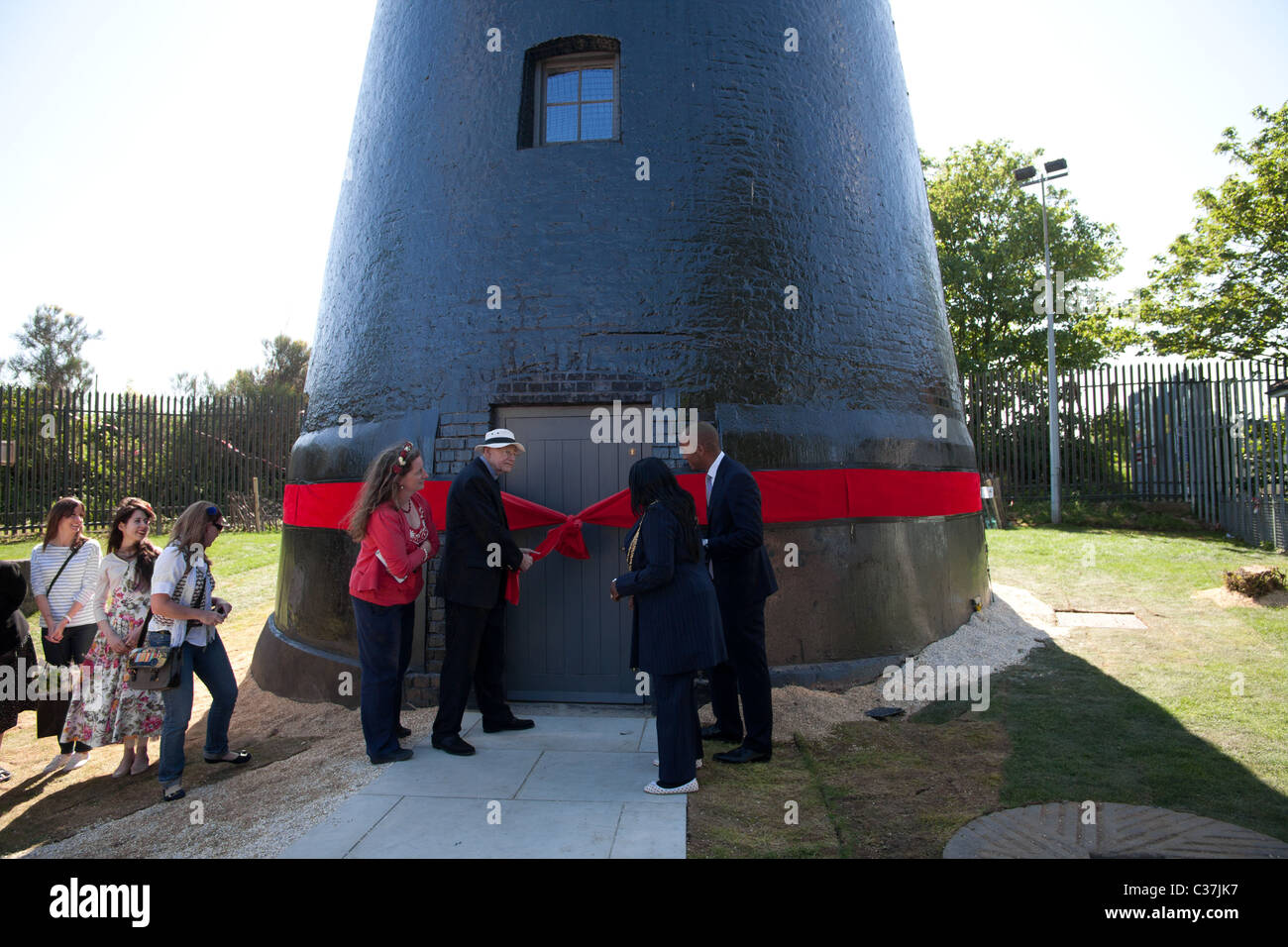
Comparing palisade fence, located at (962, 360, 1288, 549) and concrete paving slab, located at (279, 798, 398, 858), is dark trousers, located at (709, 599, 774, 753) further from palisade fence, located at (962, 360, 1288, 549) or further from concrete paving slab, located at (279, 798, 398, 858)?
palisade fence, located at (962, 360, 1288, 549)

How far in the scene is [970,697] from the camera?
643 cm

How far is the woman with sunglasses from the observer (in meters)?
4.83

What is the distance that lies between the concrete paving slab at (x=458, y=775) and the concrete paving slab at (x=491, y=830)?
0.14 meters

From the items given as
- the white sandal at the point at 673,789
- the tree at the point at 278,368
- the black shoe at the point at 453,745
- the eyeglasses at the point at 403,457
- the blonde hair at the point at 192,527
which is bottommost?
the white sandal at the point at 673,789

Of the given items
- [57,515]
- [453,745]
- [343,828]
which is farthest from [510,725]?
[57,515]

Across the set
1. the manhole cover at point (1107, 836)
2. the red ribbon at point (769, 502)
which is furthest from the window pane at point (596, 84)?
the manhole cover at point (1107, 836)

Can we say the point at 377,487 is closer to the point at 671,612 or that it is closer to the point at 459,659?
the point at 459,659

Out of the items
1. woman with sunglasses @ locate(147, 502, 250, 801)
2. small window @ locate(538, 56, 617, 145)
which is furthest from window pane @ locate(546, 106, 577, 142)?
woman with sunglasses @ locate(147, 502, 250, 801)

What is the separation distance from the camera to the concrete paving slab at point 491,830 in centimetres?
382

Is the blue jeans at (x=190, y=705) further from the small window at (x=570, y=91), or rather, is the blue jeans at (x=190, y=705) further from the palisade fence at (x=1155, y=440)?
the palisade fence at (x=1155, y=440)

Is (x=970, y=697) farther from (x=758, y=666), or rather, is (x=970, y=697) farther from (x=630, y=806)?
(x=630, y=806)

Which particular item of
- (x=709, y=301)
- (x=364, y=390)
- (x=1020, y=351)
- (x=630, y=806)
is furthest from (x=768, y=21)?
(x=1020, y=351)

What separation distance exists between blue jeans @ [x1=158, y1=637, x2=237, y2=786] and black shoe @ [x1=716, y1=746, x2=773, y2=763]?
10.8ft

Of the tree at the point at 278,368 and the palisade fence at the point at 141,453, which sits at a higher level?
the tree at the point at 278,368
